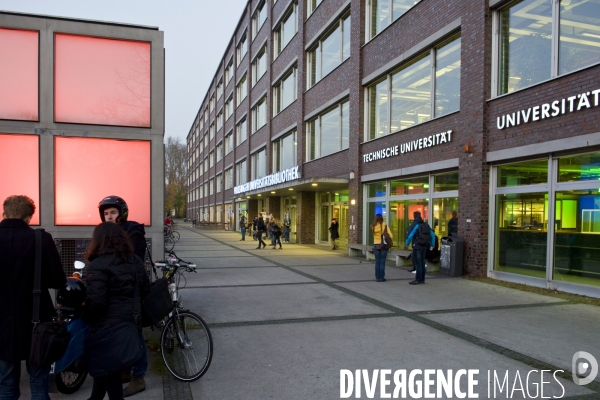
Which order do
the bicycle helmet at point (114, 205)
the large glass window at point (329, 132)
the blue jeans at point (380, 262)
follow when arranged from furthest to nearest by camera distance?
the large glass window at point (329, 132) < the blue jeans at point (380, 262) < the bicycle helmet at point (114, 205)

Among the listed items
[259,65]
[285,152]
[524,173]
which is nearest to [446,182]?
[524,173]

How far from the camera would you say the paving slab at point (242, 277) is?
10570 mm

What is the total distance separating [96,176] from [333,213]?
1661cm

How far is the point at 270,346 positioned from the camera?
553 centimetres

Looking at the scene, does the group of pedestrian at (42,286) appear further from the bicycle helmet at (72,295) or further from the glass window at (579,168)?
the glass window at (579,168)

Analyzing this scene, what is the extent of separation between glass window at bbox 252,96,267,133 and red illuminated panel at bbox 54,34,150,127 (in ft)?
81.1

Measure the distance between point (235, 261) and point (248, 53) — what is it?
25063 millimetres

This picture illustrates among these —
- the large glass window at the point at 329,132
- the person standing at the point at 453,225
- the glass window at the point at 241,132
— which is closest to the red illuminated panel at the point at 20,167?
the person standing at the point at 453,225

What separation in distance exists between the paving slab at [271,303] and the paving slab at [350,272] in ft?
5.28

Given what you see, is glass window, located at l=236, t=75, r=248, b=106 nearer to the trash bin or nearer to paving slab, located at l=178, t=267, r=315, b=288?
paving slab, located at l=178, t=267, r=315, b=288

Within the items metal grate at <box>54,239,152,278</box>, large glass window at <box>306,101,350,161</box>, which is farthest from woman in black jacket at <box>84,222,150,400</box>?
large glass window at <box>306,101,350,161</box>

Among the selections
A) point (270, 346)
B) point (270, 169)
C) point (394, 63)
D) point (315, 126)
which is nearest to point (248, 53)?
point (270, 169)

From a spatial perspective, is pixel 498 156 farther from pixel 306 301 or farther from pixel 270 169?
pixel 270 169

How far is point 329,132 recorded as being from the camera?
21.0m
